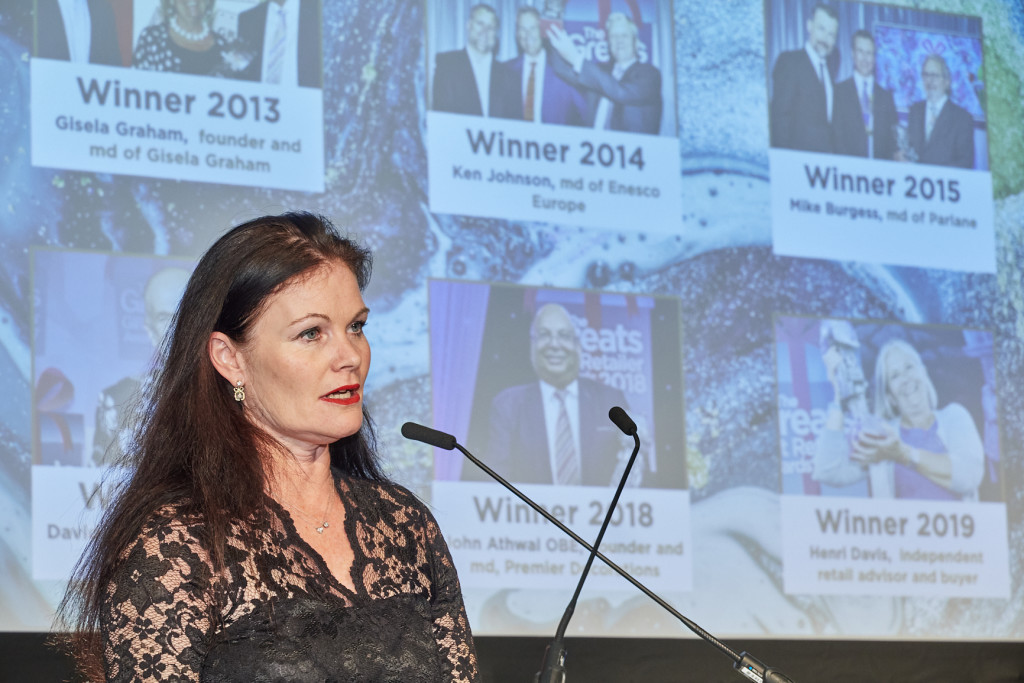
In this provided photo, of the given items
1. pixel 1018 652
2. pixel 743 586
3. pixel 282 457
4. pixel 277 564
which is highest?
pixel 282 457

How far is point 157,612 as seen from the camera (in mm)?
1719

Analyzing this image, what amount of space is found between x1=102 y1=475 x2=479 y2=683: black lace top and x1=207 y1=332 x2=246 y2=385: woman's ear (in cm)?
21

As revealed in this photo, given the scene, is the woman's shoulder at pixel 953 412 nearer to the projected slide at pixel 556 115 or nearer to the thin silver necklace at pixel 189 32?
the projected slide at pixel 556 115

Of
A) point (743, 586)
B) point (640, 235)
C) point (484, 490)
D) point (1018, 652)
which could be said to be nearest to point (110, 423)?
point (484, 490)

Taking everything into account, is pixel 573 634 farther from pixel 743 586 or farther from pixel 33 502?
pixel 33 502

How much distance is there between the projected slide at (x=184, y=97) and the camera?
3.45 m

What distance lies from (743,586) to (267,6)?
7.47ft

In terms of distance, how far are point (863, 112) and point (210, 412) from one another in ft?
10.1

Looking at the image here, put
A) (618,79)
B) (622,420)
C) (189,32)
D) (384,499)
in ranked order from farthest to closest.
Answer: (618,79)
(189,32)
(622,420)
(384,499)

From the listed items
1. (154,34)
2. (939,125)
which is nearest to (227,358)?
(154,34)

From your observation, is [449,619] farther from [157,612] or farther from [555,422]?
[555,422]

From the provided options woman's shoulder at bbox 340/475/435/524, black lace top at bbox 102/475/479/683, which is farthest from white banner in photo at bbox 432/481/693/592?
black lace top at bbox 102/475/479/683

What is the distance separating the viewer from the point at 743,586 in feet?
13.0

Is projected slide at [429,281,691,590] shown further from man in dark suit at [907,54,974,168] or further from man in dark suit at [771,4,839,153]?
man in dark suit at [907,54,974,168]
